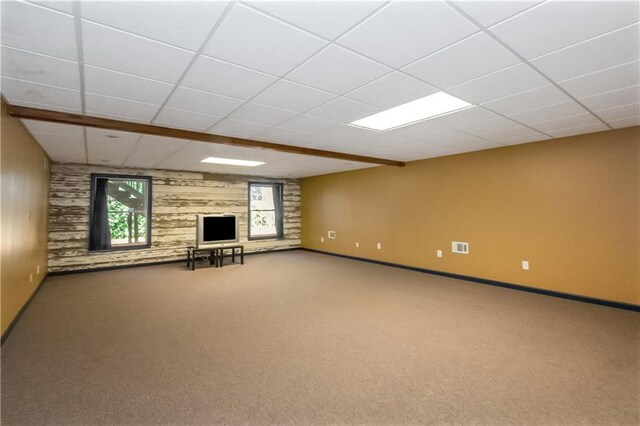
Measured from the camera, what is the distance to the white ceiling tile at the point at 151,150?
4121 millimetres

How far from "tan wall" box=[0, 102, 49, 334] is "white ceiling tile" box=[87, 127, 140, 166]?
64 centimetres

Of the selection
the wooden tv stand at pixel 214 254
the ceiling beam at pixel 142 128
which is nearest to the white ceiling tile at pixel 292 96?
the ceiling beam at pixel 142 128

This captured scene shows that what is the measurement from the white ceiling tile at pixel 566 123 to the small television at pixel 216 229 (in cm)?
614

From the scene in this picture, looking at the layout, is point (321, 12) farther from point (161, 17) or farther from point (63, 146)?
point (63, 146)

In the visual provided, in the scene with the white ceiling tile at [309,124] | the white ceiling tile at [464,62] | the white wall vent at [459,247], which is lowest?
the white wall vent at [459,247]

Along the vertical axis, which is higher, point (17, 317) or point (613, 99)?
point (613, 99)

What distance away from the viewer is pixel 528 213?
445 cm

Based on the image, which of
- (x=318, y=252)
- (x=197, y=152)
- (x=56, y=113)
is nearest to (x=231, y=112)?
(x=56, y=113)

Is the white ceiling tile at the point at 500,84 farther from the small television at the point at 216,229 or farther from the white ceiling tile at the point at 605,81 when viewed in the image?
the small television at the point at 216,229

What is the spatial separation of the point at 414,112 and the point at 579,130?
7.95 ft

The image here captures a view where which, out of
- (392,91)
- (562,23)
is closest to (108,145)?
(392,91)

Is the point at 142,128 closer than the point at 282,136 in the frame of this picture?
Yes

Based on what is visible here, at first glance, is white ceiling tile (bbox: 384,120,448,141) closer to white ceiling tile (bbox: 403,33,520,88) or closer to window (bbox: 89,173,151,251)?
white ceiling tile (bbox: 403,33,520,88)

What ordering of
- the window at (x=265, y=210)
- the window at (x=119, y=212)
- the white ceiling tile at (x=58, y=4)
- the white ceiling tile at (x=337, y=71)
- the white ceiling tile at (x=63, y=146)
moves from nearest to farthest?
the white ceiling tile at (x=58, y=4) → the white ceiling tile at (x=337, y=71) → the white ceiling tile at (x=63, y=146) → the window at (x=119, y=212) → the window at (x=265, y=210)
